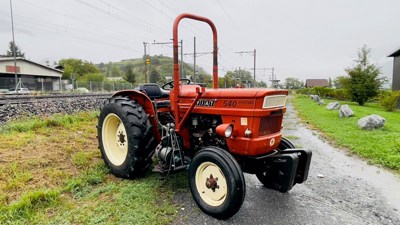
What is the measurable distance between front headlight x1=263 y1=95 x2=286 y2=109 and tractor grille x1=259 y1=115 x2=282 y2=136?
0.15m

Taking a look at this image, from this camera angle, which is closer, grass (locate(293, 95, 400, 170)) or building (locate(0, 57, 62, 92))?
grass (locate(293, 95, 400, 170))

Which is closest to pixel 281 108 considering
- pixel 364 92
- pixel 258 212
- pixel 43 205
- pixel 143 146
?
pixel 258 212

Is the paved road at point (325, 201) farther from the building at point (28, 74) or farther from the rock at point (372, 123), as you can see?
the building at point (28, 74)

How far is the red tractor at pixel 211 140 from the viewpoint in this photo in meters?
2.96

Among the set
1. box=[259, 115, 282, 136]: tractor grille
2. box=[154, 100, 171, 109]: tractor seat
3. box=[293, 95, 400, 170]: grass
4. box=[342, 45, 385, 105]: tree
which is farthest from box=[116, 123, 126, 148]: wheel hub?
box=[342, 45, 385, 105]: tree

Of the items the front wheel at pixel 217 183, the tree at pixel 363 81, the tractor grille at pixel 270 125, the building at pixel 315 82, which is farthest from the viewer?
the building at pixel 315 82

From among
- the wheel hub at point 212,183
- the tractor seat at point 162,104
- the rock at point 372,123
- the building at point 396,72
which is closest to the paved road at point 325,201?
the wheel hub at point 212,183

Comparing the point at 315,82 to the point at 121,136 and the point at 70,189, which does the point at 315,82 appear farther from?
the point at 70,189

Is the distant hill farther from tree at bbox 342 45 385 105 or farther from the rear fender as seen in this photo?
the rear fender

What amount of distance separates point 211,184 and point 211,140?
2.24ft

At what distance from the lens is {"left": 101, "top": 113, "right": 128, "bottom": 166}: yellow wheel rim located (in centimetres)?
424

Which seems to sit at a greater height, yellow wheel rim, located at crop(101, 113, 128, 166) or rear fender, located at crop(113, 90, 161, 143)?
rear fender, located at crop(113, 90, 161, 143)

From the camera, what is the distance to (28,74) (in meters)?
36.4

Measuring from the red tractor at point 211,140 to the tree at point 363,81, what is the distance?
2065 cm
